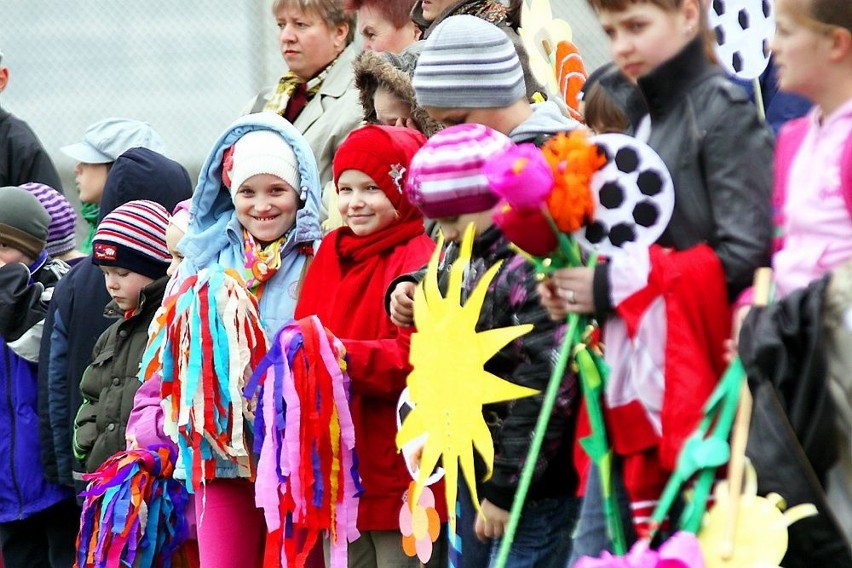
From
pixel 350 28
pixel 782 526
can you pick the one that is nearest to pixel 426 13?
pixel 350 28

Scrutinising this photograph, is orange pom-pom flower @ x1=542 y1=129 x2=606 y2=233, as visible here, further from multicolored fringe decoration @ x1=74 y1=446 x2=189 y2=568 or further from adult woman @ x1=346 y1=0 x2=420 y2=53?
adult woman @ x1=346 y1=0 x2=420 y2=53

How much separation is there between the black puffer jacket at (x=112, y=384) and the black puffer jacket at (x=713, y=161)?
2804 mm

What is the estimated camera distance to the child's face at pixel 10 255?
22.7ft

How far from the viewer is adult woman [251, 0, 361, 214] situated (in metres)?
6.49

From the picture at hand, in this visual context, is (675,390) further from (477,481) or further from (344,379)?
(344,379)

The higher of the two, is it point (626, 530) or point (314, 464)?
point (626, 530)

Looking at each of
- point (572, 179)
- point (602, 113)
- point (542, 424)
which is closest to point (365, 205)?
point (602, 113)

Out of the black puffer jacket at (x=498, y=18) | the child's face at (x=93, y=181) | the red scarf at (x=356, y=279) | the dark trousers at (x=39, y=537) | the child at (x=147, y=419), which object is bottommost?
the dark trousers at (x=39, y=537)

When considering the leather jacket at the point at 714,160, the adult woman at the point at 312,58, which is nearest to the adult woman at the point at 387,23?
the adult woman at the point at 312,58

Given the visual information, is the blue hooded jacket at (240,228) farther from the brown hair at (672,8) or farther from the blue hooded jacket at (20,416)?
the brown hair at (672,8)

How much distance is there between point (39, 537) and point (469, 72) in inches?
125

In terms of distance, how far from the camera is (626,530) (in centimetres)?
364

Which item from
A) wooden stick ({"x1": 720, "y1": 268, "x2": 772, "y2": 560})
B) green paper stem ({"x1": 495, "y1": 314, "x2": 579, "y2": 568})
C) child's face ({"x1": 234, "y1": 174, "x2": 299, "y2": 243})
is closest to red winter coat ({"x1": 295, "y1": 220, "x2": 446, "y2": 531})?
child's face ({"x1": 234, "y1": 174, "x2": 299, "y2": 243})

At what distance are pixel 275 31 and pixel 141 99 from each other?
0.95 m
